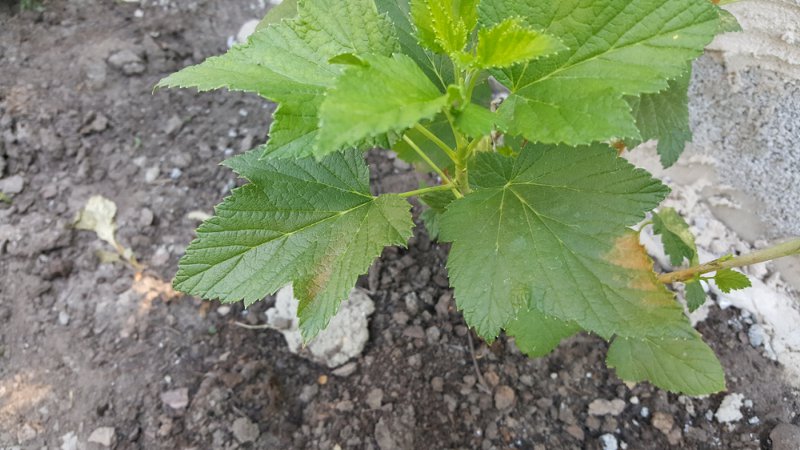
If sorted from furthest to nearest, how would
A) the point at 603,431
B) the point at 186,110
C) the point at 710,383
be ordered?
the point at 186,110 < the point at 603,431 < the point at 710,383

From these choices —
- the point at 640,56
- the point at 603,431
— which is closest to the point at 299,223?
the point at 640,56

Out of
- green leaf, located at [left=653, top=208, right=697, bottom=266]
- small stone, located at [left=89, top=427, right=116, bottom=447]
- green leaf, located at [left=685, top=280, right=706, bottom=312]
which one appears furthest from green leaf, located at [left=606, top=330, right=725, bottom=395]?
small stone, located at [left=89, top=427, right=116, bottom=447]

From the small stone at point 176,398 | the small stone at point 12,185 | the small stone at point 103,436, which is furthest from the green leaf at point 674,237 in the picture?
the small stone at point 12,185

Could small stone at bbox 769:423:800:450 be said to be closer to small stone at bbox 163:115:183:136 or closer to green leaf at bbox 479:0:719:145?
green leaf at bbox 479:0:719:145

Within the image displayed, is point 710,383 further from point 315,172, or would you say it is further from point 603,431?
point 315,172

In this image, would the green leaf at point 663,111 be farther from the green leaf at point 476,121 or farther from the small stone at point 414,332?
the small stone at point 414,332

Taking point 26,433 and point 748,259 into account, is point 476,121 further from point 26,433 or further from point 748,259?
point 26,433
